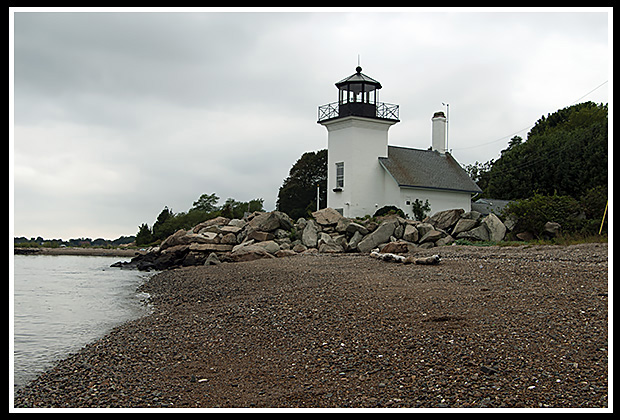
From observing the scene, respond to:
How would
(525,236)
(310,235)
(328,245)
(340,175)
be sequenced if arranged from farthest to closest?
(340,175) < (310,235) < (328,245) < (525,236)

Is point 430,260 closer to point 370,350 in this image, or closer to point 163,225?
point 370,350

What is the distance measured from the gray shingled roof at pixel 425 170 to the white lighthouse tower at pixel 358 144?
0.91m

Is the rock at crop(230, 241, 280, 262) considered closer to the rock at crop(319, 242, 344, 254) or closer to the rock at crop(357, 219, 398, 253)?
the rock at crop(319, 242, 344, 254)

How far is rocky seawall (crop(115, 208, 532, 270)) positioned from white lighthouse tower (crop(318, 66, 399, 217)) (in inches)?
155

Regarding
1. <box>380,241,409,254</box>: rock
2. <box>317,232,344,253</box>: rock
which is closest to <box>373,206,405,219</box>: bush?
<box>317,232,344,253</box>: rock

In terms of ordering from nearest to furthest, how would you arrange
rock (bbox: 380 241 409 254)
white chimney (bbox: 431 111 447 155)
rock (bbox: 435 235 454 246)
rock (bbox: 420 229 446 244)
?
rock (bbox: 380 241 409 254), rock (bbox: 435 235 454 246), rock (bbox: 420 229 446 244), white chimney (bbox: 431 111 447 155)

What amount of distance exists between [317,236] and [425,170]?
9.78 metres

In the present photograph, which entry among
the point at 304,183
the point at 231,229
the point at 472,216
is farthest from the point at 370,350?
the point at 304,183

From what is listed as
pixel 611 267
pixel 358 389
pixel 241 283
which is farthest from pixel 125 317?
pixel 611 267

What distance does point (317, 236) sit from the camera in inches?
844

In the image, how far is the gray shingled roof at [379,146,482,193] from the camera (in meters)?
27.7

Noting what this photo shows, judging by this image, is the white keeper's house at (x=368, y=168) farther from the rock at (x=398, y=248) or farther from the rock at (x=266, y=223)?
the rock at (x=398, y=248)

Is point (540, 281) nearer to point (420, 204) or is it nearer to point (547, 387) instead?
point (547, 387)

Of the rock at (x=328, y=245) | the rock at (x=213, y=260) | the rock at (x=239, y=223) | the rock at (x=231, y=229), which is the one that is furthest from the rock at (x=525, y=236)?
the rock at (x=239, y=223)
